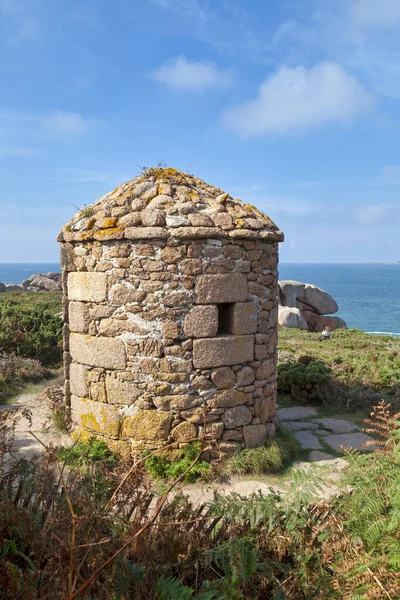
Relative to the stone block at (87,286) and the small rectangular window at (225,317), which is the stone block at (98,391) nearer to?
the stone block at (87,286)

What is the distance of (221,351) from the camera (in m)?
5.46

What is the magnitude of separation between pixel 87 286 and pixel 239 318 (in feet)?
6.50

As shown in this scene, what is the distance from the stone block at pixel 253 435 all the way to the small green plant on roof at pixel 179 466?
616 millimetres

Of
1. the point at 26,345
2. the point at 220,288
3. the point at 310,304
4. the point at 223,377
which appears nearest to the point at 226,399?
the point at 223,377

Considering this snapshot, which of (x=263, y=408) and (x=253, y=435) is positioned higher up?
(x=263, y=408)

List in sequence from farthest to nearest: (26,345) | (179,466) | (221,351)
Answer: (26,345) < (221,351) < (179,466)

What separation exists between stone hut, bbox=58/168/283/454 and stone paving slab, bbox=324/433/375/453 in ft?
3.80

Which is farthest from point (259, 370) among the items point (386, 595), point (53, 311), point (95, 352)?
point (53, 311)

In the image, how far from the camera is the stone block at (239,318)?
18.3ft

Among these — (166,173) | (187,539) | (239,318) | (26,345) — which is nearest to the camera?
(187,539)

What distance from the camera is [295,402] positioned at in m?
8.37

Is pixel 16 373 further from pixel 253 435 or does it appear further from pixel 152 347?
pixel 253 435

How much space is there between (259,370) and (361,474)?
7.22ft

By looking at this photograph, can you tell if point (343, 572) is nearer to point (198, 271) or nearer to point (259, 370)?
point (259, 370)
